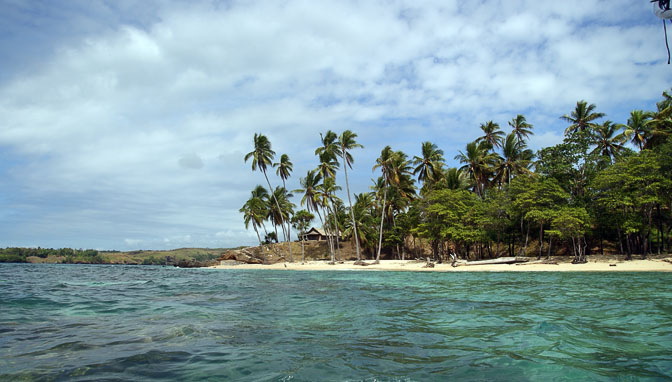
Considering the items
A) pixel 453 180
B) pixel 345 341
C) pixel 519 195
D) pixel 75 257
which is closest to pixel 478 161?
pixel 453 180

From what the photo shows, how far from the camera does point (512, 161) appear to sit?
42375 millimetres

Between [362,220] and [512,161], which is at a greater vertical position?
[512,161]

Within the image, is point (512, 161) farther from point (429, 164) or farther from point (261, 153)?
point (261, 153)

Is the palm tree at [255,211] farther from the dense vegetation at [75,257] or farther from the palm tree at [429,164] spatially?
the dense vegetation at [75,257]

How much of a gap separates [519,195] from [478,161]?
1206 centimetres

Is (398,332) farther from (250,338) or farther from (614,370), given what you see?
(614,370)

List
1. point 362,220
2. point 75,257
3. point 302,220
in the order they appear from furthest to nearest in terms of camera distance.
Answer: point 75,257
point 302,220
point 362,220

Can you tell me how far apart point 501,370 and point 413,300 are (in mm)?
7555

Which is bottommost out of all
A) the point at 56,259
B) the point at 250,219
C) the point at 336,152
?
the point at 56,259

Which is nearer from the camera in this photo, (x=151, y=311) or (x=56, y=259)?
(x=151, y=311)

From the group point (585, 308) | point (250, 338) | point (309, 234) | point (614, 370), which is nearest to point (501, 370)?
point (614, 370)

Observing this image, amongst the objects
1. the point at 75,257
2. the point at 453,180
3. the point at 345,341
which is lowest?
the point at 75,257

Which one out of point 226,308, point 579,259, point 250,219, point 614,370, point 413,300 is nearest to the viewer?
point 614,370

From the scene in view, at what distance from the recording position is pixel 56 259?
361 feet
